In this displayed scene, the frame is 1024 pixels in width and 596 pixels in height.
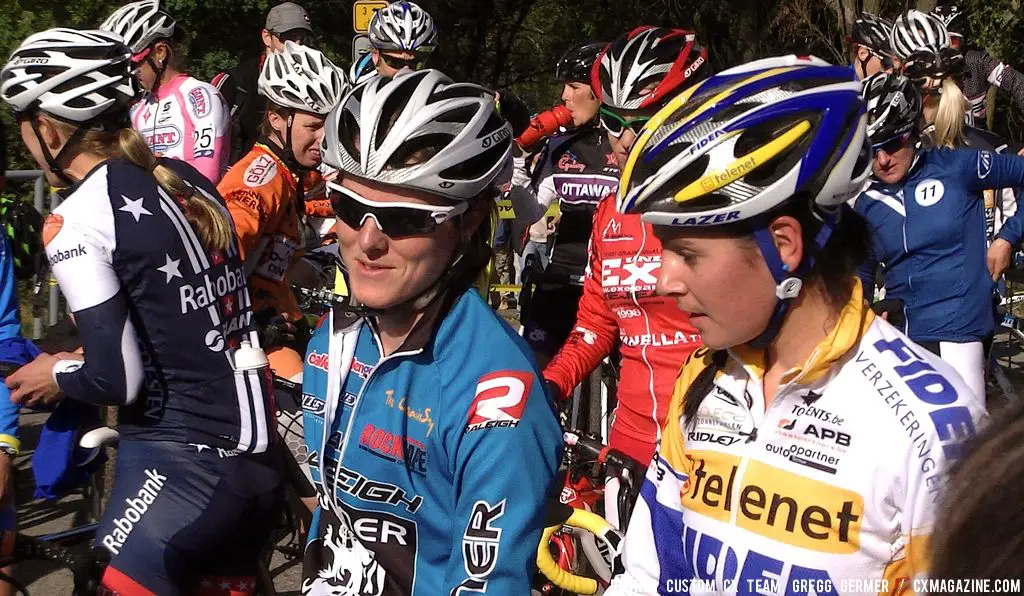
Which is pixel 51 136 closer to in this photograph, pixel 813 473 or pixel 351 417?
pixel 351 417

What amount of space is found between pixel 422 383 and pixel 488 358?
0.61 feet

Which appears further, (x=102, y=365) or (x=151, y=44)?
(x=151, y=44)

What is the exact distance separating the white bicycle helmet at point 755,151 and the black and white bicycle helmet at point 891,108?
3.17 m

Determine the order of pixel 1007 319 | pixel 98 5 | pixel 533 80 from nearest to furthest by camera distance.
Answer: pixel 1007 319
pixel 98 5
pixel 533 80

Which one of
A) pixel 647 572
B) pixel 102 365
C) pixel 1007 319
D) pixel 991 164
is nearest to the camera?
pixel 647 572

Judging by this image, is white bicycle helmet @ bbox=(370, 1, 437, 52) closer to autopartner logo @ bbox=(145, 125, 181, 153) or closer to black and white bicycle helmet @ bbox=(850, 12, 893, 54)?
autopartner logo @ bbox=(145, 125, 181, 153)

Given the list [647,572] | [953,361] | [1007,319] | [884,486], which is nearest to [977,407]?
[884,486]

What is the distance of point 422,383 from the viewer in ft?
9.20

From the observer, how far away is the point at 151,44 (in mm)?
6965

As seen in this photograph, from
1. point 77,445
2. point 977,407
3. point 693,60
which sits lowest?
point 77,445

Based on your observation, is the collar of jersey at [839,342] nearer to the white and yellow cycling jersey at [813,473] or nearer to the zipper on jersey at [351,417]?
the white and yellow cycling jersey at [813,473]

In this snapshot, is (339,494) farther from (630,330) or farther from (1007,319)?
(1007,319)

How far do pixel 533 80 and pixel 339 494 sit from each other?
28.3m

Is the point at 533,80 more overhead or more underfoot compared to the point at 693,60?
more underfoot
